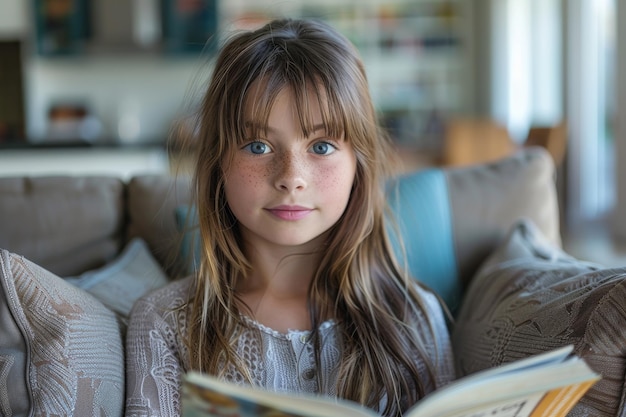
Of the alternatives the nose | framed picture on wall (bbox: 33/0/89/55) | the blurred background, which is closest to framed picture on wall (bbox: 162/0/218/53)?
the blurred background

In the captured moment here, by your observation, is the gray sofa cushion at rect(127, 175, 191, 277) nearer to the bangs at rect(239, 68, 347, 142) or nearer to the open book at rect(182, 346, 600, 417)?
the bangs at rect(239, 68, 347, 142)

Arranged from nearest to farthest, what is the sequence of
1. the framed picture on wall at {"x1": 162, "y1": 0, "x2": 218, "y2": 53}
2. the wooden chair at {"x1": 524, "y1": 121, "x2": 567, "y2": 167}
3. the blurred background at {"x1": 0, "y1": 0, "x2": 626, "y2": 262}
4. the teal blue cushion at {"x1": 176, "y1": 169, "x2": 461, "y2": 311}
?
the teal blue cushion at {"x1": 176, "y1": 169, "x2": 461, "y2": 311}
the wooden chair at {"x1": 524, "y1": 121, "x2": 567, "y2": 167}
the blurred background at {"x1": 0, "y1": 0, "x2": 626, "y2": 262}
the framed picture on wall at {"x1": 162, "y1": 0, "x2": 218, "y2": 53}

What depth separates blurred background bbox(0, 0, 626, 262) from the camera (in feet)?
17.5

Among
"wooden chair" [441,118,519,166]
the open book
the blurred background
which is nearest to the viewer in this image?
the open book

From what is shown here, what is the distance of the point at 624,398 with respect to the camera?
98 centimetres

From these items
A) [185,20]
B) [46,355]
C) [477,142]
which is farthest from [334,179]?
[185,20]

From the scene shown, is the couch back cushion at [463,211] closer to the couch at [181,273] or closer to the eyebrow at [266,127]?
the couch at [181,273]

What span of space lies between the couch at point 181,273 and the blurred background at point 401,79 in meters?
3.41

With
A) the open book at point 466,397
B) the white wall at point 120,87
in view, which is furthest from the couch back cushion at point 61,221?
the white wall at point 120,87

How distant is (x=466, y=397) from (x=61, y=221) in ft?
3.40

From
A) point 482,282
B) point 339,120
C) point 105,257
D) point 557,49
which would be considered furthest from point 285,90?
point 557,49

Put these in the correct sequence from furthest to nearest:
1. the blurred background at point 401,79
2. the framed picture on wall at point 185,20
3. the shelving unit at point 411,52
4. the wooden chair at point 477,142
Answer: the shelving unit at point 411,52 → the framed picture on wall at point 185,20 → the blurred background at point 401,79 → the wooden chair at point 477,142

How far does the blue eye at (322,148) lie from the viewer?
1.13 m

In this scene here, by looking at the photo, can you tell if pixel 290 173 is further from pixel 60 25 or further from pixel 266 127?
pixel 60 25
